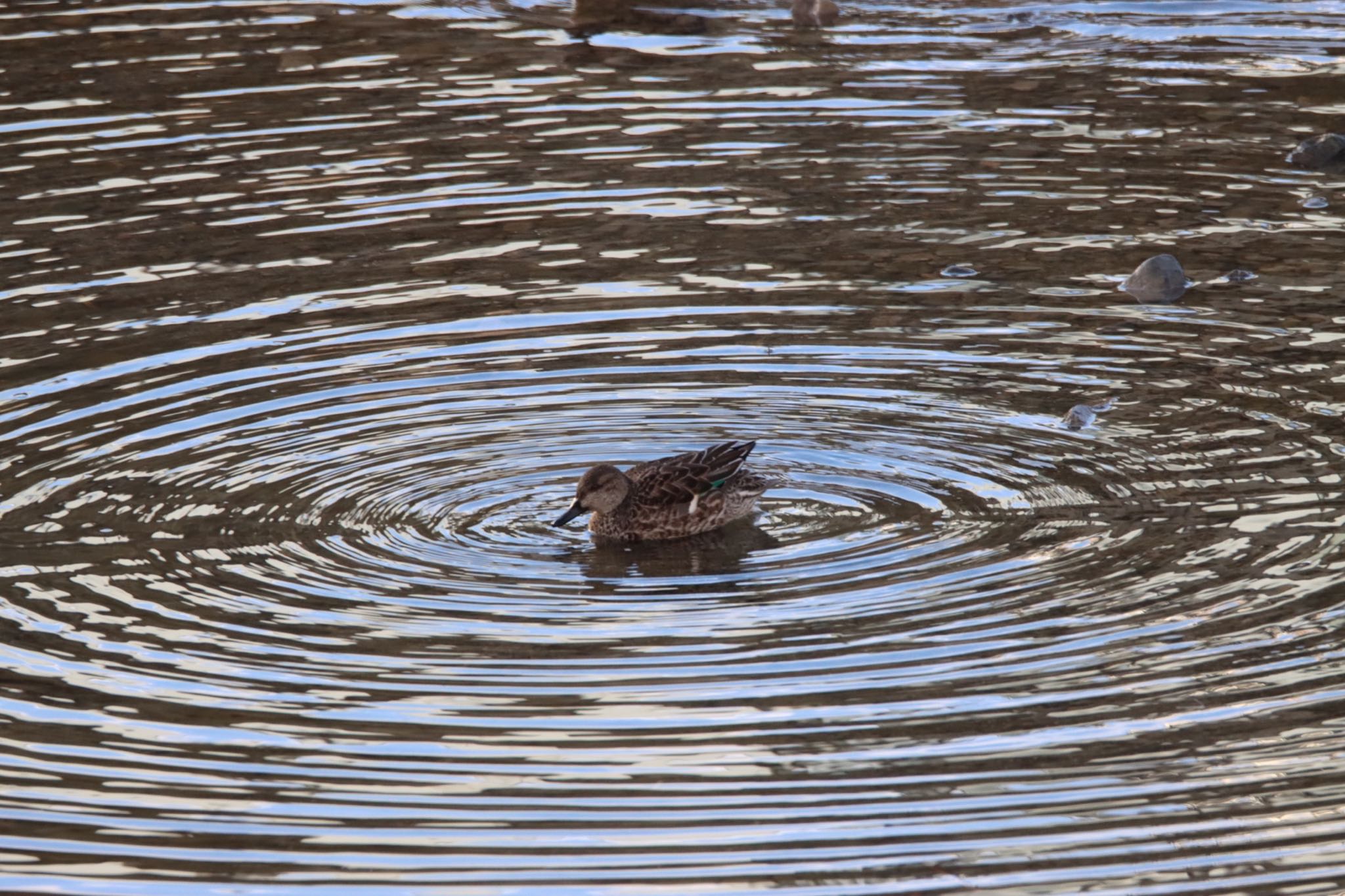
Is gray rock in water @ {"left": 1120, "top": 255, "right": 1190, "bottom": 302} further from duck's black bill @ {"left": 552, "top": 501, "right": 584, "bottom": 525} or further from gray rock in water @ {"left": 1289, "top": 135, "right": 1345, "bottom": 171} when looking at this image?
duck's black bill @ {"left": 552, "top": 501, "right": 584, "bottom": 525}

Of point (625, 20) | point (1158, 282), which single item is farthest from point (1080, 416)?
point (625, 20)

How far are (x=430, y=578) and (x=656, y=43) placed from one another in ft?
36.0

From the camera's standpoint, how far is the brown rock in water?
20.5m

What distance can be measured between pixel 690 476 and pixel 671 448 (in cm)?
105

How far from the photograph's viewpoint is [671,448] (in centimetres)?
1245

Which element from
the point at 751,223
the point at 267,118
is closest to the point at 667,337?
the point at 751,223

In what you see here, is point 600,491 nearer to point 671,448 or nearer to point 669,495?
point 669,495

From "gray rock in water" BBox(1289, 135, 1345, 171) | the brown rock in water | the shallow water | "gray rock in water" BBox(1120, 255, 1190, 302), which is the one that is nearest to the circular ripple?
the shallow water

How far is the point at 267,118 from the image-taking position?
18.7 m

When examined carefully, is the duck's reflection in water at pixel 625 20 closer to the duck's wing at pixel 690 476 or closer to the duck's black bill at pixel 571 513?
the duck's wing at pixel 690 476

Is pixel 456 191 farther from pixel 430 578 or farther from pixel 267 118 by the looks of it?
pixel 430 578

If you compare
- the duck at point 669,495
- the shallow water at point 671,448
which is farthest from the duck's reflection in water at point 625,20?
the duck at point 669,495

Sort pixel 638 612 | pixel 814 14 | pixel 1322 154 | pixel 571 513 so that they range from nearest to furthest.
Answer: pixel 638 612 < pixel 571 513 < pixel 1322 154 < pixel 814 14

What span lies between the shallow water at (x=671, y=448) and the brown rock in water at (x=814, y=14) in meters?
0.25
